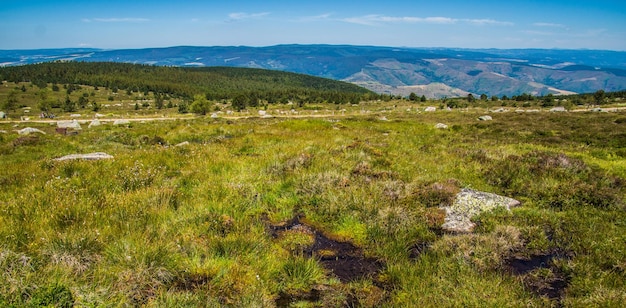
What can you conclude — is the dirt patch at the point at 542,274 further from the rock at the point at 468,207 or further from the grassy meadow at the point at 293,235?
the rock at the point at 468,207

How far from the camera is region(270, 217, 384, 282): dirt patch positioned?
5215 mm

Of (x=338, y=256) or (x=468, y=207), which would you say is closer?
(x=338, y=256)

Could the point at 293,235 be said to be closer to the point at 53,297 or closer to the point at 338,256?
the point at 338,256

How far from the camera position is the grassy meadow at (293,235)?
426 cm

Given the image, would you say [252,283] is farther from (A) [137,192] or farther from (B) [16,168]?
→ (B) [16,168]

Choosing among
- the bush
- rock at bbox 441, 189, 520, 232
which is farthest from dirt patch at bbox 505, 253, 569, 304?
the bush

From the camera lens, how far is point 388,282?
493 cm

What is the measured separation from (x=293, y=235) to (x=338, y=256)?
1.06m

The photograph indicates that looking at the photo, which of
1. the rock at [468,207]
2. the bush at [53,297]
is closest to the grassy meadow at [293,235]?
the bush at [53,297]

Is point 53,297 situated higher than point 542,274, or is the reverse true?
point 53,297

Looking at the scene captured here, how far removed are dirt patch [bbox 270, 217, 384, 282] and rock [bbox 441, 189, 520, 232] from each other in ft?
7.28

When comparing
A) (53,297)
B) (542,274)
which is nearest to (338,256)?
(542,274)

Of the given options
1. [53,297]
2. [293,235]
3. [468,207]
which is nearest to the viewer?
[53,297]

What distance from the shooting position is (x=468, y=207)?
7.56m
